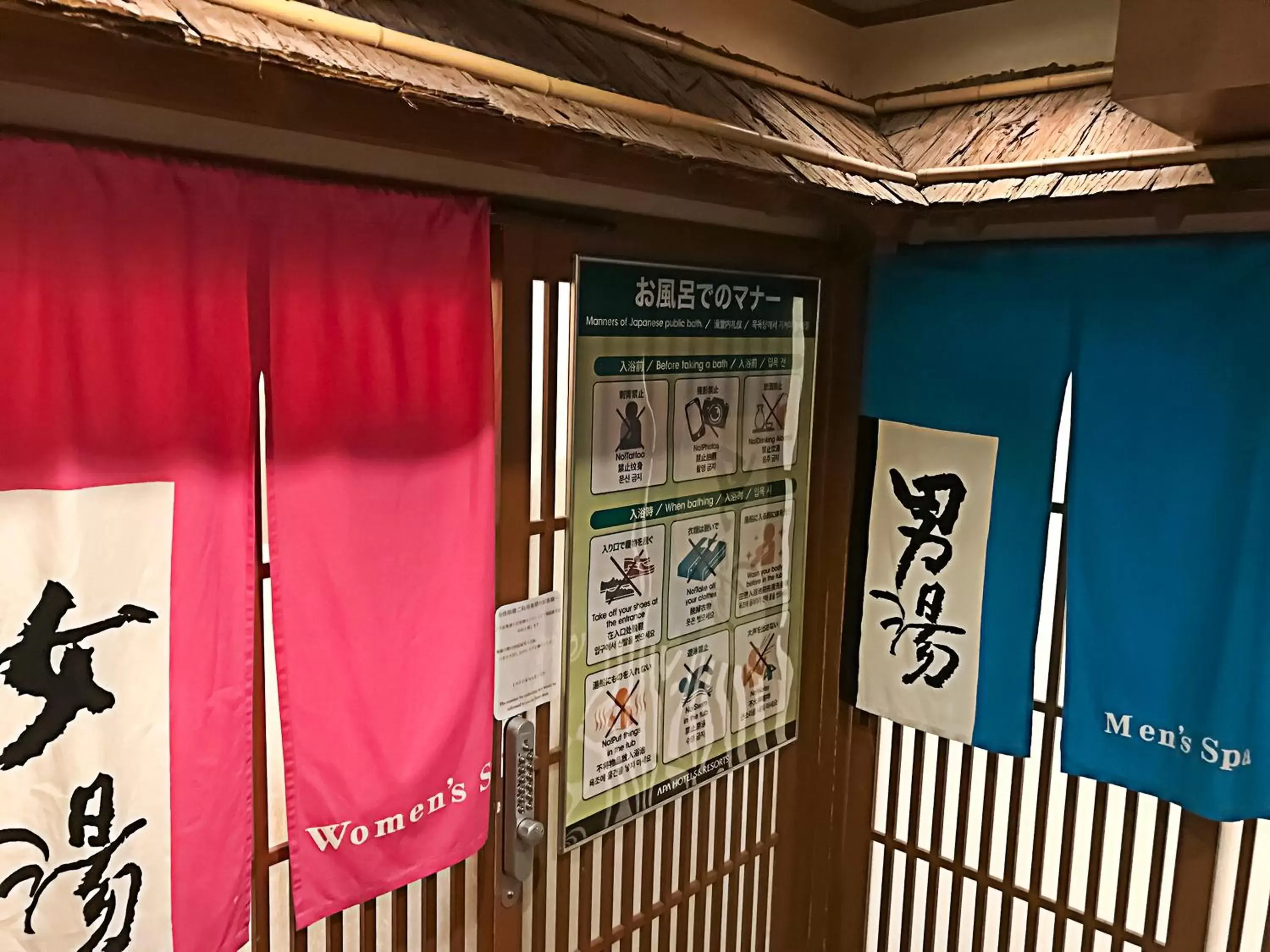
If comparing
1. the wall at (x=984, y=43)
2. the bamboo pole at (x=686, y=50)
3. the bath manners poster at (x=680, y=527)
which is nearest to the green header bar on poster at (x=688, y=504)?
the bath manners poster at (x=680, y=527)

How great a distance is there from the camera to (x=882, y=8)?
304 cm

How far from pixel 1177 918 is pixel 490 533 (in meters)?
2.23

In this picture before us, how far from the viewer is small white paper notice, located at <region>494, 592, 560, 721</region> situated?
96.0 inches

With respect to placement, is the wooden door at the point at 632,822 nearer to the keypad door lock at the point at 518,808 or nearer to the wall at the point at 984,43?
the keypad door lock at the point at 518,808

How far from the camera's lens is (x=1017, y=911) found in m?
3.13

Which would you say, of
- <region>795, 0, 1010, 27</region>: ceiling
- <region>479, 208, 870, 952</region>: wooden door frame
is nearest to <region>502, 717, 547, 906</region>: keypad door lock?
<region>479, 208, 870, 952</region>: wooden door frame

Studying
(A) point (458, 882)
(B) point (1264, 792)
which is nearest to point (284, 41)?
(A) point (458, 882)

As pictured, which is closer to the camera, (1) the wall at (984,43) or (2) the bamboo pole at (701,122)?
(2) the bamboo pole at (701,122)

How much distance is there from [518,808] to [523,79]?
1755 millimetres

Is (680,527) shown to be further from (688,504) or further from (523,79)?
(523,79)

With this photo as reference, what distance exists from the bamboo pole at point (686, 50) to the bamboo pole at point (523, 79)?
32 cm

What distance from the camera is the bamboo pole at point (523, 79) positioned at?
4.94 ft

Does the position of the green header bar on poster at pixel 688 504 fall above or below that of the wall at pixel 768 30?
below

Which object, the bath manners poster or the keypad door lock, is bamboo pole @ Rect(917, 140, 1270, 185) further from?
the keypad door lock
